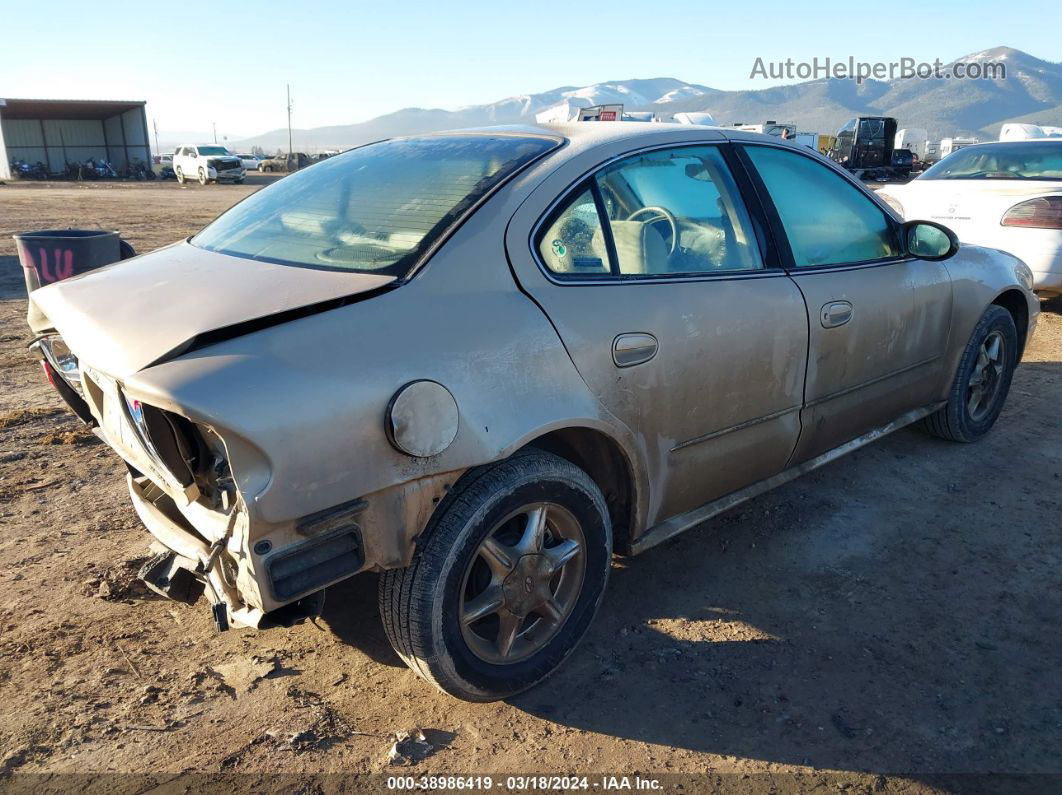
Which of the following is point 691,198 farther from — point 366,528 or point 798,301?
point 366,528

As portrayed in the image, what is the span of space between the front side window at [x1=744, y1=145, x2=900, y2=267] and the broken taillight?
13.8 ft

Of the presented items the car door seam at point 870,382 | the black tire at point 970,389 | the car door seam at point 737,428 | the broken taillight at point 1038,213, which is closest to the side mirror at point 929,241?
the car door seam at point 870,382

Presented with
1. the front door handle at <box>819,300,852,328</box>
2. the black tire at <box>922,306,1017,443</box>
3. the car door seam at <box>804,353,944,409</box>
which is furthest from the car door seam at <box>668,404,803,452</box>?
the black tire at <box>922,306,1017,443</box>

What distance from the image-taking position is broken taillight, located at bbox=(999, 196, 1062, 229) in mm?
6875

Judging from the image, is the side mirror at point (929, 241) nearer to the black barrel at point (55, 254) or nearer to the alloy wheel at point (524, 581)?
the alloy wheel at point (524, 581)

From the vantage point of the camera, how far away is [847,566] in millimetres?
3338

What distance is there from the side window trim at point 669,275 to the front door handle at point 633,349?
0.65ft

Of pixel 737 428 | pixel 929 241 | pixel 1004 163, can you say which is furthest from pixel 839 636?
pixel 1004 163

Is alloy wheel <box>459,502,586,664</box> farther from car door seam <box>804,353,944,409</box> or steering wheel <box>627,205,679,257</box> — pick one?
car door seam <box>804,353,944,409</box>

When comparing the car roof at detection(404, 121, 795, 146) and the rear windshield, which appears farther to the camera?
the car roof at detection(404, 121, 795, 146)

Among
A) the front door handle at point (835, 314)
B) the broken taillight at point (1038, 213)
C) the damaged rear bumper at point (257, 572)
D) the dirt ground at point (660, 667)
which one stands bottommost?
the dirt ground at point (660, 667)

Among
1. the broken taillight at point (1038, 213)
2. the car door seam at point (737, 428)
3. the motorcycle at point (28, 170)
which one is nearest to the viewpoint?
the car door seam at point (737, 428)

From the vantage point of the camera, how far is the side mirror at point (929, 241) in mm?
3746

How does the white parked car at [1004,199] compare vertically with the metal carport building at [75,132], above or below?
below
